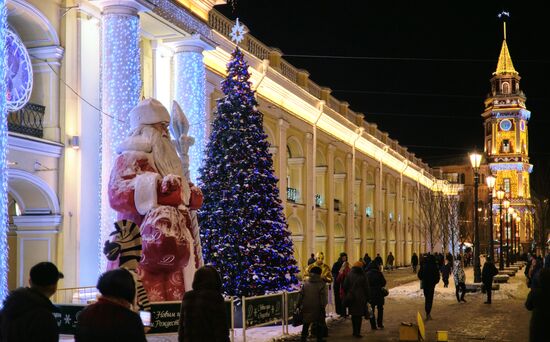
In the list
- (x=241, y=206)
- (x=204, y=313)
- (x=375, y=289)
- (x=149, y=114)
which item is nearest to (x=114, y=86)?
(x=241, y=206)

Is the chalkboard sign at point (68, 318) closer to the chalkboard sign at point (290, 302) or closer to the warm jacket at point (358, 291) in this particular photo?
the chalkboard sign at point (290, 302)

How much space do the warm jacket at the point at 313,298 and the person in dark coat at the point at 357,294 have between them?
1.59 m

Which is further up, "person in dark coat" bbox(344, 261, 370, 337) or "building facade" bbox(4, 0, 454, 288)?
"building facade" bbox(4, 0, 454, 288)

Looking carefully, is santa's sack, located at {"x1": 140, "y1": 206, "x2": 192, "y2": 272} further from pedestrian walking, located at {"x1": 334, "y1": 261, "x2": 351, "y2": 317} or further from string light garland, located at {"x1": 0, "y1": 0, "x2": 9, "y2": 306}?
pedestrian walking, located at {"x1": 334, "y1": 261, "x2": 351, "y2": 317}

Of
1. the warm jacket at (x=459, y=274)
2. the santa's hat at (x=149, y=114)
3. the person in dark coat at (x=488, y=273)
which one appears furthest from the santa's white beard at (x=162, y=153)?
the warm jacket at (x=459, y=274)

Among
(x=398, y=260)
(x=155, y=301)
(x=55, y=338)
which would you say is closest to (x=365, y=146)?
(x=398, y=260)

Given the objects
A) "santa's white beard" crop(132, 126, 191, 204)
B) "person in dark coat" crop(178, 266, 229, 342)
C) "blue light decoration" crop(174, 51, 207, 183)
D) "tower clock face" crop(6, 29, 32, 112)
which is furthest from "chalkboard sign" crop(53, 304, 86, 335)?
"blue light decoration" crop(174, 51, 207, 183)

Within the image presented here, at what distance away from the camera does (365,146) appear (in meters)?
49.6

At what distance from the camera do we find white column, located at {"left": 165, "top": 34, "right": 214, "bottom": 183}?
21.3 m

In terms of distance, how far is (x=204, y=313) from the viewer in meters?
6.74

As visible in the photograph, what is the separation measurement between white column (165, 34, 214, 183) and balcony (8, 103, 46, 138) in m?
4.53

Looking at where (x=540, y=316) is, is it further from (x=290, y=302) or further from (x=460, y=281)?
(x=460, y=281)

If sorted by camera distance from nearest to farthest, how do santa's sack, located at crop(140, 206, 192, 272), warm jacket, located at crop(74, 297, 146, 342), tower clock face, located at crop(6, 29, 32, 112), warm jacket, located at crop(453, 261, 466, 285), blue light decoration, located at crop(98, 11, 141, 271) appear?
warm jacket, located at crop(74, 297, 146, 342) → santa's sack, located at crop(140, 206, 192, 272) → tower clock face, located at crop(6, 29, 32, 112) → blue light decoration, located at crop(98, 11, 141, 271) → warm jacket, located at crop(453, 261, 466, 285)

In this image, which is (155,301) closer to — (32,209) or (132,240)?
(132,240)
